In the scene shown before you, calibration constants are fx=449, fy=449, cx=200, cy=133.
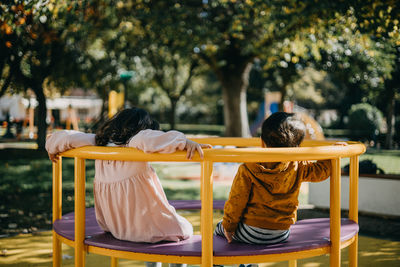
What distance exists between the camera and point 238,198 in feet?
7.54

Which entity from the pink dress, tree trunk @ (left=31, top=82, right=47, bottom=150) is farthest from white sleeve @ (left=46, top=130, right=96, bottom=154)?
tree trunk @ (left=31, top=82, right=47, bottom=150)

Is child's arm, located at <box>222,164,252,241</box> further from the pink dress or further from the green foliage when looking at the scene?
the green foliage

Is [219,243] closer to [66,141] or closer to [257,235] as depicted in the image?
[257,235]

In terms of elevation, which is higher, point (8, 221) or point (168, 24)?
point (168, 24)

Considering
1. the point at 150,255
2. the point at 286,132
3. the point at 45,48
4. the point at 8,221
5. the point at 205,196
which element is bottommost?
the point at 8,221

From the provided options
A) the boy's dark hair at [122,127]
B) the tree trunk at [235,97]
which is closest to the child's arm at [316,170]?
the boy's dark hair at [122,127]

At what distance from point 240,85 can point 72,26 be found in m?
5.24

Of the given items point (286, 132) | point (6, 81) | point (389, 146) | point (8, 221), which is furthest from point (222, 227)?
point (389, 146)

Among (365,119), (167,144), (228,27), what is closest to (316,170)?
(167,144)

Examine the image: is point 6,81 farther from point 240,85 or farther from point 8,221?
point 240,85

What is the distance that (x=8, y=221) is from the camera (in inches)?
213

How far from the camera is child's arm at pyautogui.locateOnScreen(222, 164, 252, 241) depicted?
2291mm

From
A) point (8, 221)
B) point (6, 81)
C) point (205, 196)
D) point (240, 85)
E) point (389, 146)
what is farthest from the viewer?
point (389, 146)

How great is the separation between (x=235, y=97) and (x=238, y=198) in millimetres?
10548
